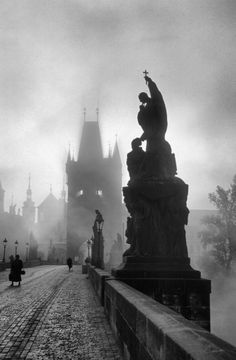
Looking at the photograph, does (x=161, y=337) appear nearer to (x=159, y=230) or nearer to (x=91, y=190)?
(x=159, y=230)

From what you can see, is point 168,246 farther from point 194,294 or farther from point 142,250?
point 194,294

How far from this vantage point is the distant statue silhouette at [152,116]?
9.23 metres

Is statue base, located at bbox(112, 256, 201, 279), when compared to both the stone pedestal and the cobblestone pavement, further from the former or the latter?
the cobblestone pavement

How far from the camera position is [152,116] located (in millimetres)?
9320

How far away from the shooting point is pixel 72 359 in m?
5.04

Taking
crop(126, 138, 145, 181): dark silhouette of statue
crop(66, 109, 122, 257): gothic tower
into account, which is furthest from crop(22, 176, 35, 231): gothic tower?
crop(126, 138, 145, 181): dark silhouette of statue

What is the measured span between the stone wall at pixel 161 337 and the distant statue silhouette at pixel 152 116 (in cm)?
470

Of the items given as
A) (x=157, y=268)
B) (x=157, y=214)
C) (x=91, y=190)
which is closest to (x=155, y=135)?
(x=157, y=214)

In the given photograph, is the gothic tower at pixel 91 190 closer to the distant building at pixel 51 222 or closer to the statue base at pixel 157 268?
the distant building at pixel 51 222

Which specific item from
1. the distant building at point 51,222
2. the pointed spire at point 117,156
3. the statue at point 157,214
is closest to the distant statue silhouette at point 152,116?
the statue at point 157,214

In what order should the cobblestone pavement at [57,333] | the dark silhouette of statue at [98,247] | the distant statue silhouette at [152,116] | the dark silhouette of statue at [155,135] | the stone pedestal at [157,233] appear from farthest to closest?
1. the dark silhouette of statue at [98,247]
2. the distant statue silhouette at [152,116]
3. the dark silhouette of statue at [155,135]
4. the stone pedestal at [157,233]
5. the cobblestone pavement at [57,333]

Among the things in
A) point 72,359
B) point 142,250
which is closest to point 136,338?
point 72,359

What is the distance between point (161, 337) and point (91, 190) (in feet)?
274

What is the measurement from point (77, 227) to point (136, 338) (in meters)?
79.2
